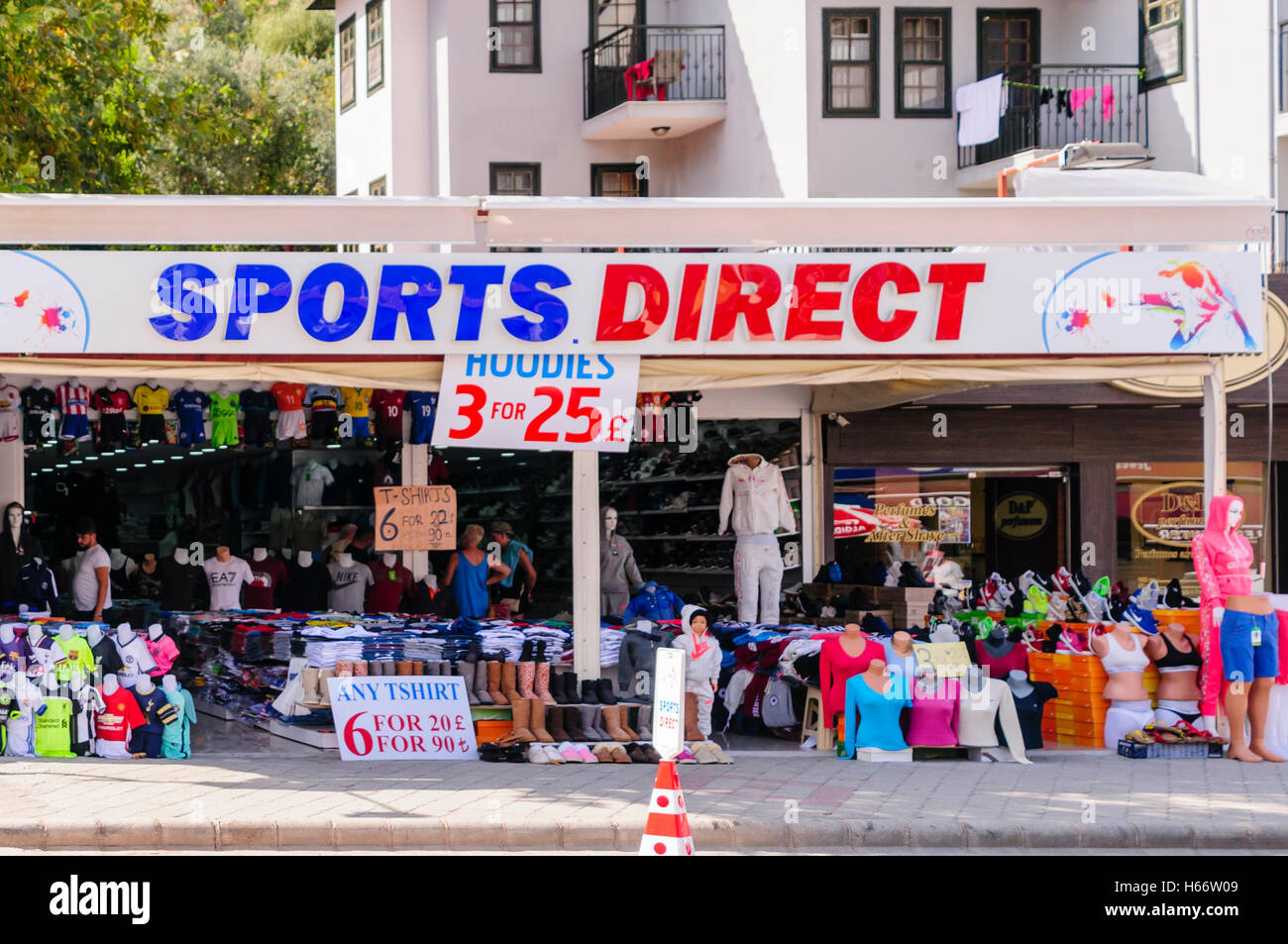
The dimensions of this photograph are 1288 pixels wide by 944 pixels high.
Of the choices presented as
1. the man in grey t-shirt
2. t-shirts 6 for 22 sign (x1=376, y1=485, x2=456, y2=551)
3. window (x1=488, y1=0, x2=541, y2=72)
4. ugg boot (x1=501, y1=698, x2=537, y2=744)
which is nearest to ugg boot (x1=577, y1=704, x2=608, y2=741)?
ugg boot (x1=501, y1=698, x2=537, y2=744)

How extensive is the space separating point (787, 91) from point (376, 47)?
9.16 metres

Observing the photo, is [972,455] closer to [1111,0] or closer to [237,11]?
[1111,0]

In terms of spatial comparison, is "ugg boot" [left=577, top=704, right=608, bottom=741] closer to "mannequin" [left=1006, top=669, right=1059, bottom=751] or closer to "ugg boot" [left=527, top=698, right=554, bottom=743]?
"ugg boot" [left=527, top=698, right=554, bottom=743]

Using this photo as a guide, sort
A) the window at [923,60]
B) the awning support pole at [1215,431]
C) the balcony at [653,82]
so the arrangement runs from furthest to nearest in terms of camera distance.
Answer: the balcony at [653,82], the window at [923,60], the awning support pole at [1215,431]

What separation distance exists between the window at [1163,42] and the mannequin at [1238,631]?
509 inches

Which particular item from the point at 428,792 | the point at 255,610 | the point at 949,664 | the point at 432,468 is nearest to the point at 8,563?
the point at 255,610

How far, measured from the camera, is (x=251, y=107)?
39562 millimetres

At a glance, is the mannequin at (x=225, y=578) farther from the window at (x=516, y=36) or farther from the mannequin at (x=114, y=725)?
the window at (x=516, y=36)

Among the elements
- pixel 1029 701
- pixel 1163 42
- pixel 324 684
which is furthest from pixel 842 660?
pixel 1163 42

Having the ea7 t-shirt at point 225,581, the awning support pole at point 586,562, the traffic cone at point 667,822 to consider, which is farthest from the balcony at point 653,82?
the traffic cone at point 667,822

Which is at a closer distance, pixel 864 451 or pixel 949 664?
pixel 949 664

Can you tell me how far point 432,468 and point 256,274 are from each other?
6.74m

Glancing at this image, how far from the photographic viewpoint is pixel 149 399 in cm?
1672

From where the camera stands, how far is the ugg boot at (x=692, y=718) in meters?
12.6
